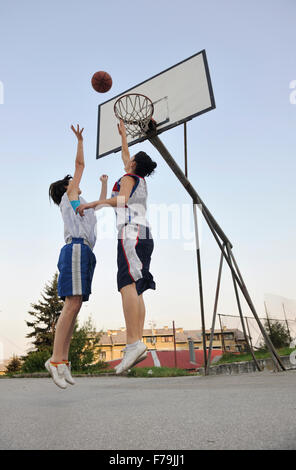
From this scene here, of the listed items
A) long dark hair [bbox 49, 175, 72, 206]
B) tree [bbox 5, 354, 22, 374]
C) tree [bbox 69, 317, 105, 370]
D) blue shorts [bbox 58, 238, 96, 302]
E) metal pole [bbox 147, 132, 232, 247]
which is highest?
metal pole [bbox 147, 132, 232, 247]

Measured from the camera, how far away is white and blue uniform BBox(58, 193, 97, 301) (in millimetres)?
2855

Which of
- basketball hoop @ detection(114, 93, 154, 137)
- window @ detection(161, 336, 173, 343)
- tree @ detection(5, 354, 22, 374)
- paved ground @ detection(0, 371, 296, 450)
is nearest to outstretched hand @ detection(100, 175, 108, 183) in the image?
basketball hoop @ detection(114, 93, 154, 137)

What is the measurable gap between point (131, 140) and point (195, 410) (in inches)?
143

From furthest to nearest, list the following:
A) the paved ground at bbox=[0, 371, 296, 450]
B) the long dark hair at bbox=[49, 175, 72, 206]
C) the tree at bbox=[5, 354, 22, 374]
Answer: the tree at bbox=[5, 354, 22, 374], the long dark hair at bbox=[49, 175, 72, 206], the paved ground at bbox=[0, 371, 296, 450]

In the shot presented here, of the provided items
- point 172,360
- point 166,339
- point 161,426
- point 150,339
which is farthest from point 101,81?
point 166,339

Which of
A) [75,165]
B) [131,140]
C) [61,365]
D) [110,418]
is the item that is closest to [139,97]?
[131,140]

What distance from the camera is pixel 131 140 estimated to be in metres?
5.18

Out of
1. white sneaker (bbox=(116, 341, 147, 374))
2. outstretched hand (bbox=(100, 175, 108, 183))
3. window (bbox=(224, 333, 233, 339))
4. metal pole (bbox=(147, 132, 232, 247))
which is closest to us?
white sneaker (bbox=(116, 341, 147, 374))

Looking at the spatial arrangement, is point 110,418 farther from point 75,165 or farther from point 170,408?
point 75,165

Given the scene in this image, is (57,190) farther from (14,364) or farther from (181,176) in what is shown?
(14,364)

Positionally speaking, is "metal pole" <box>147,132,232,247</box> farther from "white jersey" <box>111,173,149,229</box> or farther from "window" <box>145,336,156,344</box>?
"window" <box>145,336,156,344</box>

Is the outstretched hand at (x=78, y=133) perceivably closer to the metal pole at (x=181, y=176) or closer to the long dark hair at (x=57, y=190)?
the long dark hair at (x=57, y=190)

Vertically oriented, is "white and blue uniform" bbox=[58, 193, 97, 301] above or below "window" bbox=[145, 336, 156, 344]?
above

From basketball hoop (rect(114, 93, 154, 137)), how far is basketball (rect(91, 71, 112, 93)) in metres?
0.56
